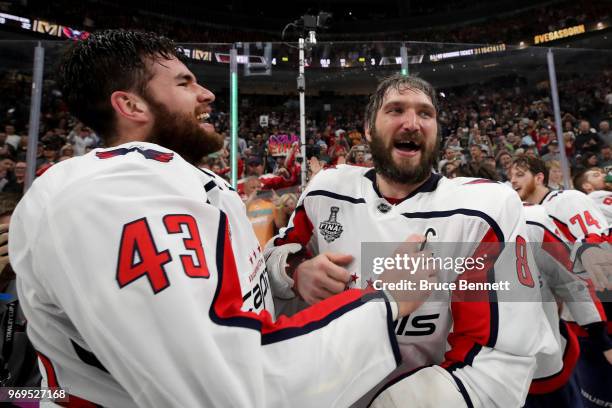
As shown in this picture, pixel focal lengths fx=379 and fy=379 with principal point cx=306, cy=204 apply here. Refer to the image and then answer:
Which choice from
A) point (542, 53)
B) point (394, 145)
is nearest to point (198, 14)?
point (542, 53)

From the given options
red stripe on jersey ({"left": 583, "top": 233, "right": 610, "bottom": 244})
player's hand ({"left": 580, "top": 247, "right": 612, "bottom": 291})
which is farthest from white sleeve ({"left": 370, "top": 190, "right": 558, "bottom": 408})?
red stripe on jersey ({"left": 583, "top": 233, "right": 610, "bottom": 244})

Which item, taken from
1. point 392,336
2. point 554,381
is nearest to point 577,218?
point 554,381

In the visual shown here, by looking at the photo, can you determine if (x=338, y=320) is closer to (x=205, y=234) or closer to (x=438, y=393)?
(x=205, y=234)

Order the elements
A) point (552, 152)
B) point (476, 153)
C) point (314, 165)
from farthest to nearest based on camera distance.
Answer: point (552, 152), point (476, 153), point (314, 165)

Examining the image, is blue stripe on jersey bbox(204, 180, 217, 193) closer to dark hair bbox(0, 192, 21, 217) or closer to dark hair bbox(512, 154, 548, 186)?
dark hair bbox(0, 192, 21, 217)

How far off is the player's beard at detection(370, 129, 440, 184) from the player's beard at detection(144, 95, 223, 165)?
0.70 meters

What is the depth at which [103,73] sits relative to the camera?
1140mm

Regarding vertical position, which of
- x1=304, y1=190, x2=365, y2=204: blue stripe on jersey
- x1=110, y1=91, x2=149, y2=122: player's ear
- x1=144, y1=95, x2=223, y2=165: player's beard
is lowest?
x1=304, y1=190, x2=365, y2=204: blue stripe on jersey

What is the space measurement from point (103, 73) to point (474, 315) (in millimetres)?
1322

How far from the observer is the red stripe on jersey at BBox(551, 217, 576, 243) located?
238cm

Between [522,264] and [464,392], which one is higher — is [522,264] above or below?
above

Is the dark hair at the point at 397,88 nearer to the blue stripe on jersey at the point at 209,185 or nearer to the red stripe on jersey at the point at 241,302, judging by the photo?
the blue stripe on jersey at the point at 209,185

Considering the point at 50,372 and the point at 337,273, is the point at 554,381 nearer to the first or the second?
the point at 337,273

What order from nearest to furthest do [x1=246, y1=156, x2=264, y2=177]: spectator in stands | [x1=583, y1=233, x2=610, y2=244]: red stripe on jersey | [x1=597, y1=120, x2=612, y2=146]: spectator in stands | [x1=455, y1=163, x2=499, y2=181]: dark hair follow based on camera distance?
[x1=583, y1=233, x2=610, y2=244]: red stripe on jersey
[x1=455, y1=163, x2=499, y2=181]: dark hair
[x1=246, y1=156, x2=264, y2=177]: spectator in stands
[x1=597, y1=120, x2=612, y2=146]: spectator in stands
